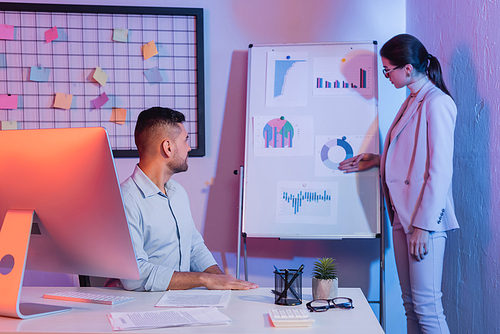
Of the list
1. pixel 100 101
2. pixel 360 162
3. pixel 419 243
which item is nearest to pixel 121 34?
pixel 100 101

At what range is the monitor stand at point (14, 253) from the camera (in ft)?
3.33

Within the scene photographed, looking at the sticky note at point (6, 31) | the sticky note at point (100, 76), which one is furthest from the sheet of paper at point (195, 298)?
the sticky note at point (6, 31)

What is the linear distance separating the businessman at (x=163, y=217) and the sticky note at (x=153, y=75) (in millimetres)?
960

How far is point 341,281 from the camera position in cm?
259

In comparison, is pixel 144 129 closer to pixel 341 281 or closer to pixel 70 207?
pixel 70 207

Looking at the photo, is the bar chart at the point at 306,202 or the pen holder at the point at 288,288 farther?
the bar chart at the point at 306,202

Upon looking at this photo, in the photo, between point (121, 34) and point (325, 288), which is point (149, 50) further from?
point (325, 288)

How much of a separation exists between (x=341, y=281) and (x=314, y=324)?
5.48 feet

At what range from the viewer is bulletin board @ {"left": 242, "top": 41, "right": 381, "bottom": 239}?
2283mm

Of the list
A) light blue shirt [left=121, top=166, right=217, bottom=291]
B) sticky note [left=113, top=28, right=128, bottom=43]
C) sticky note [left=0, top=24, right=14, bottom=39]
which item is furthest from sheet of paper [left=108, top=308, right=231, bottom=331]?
sticky note [left=0, top=24, right=14, bottom=39]

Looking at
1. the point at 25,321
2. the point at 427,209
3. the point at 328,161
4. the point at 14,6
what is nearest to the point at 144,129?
the point at 25,321

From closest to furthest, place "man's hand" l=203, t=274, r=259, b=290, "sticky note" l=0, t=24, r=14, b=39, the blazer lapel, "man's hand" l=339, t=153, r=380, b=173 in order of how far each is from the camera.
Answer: "man's hand" l=203, t=274, r=259, b=290
the blazer lapel
"man's hand" l=339, t=153, r=380, b=173
"sticky note" l=0, t=24, r=14, b=39

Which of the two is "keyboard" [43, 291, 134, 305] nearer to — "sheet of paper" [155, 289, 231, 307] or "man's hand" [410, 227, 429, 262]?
"sheet of paper" [155, 289, 231, 307]

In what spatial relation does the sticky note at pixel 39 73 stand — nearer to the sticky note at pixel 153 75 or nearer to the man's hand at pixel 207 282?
the sticky note at pixel 153 75
